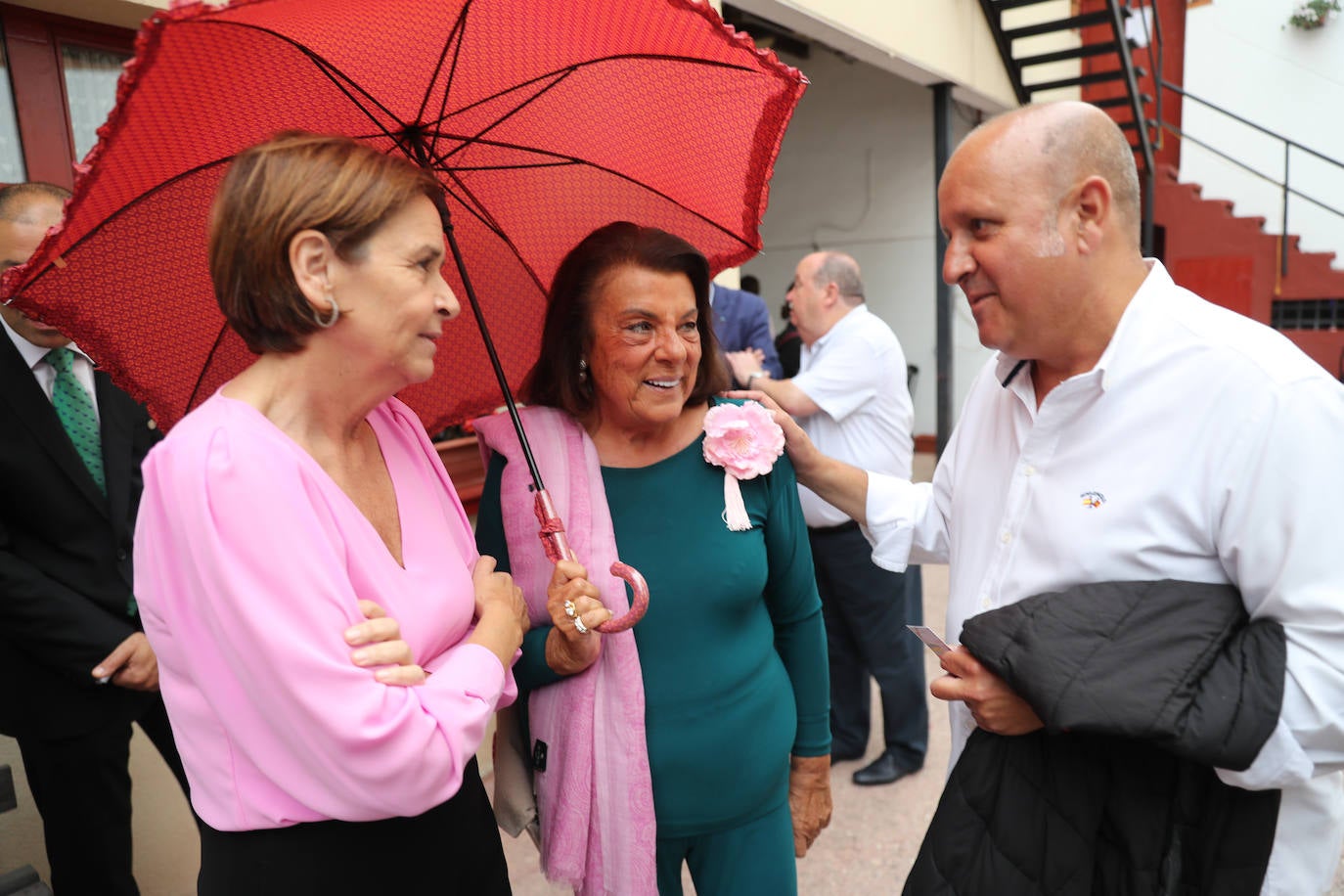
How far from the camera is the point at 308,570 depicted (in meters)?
1.15

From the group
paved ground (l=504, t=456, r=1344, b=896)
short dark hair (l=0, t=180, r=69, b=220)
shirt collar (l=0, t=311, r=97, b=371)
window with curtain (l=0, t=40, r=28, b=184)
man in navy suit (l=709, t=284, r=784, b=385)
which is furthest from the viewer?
man in navy suit (l=709, t=284, r=784, b=385)

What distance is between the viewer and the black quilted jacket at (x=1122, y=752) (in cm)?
124

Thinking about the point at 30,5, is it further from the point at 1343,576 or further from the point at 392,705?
the point at 1343,576

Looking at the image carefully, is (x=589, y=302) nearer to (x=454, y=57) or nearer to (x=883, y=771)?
(x=454, y=57)

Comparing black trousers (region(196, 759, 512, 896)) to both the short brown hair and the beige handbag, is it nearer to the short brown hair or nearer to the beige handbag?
the beige handbag

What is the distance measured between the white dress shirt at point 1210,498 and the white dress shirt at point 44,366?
2.13 m

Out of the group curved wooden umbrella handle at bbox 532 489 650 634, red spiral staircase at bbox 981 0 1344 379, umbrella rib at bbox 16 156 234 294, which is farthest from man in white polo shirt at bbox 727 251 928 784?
red spiral staircase at bbox 981 0 1344 379

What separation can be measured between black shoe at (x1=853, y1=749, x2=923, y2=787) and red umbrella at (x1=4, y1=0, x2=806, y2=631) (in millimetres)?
2607

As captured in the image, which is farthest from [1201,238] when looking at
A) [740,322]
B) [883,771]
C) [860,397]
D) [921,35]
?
[883,771]

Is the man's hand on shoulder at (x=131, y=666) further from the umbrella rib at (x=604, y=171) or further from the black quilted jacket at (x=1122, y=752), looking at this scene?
the black quilted jacket at (x=1122, y=752)

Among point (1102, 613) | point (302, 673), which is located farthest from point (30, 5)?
point (1102, 613)

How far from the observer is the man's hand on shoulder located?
2229 mm

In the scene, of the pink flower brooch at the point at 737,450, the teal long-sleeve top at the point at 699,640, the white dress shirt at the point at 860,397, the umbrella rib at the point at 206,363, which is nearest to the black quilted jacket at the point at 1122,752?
the teal long-sleeve top at the point at 699,640

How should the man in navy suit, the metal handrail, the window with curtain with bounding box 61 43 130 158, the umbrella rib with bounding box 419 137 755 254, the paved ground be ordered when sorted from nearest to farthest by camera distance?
the umbrella rib with bounding box 419 137 755 254
the window with curtain with bounding box 61 43 130 158
the paved ground
the man in navy suit
the metal handrail
